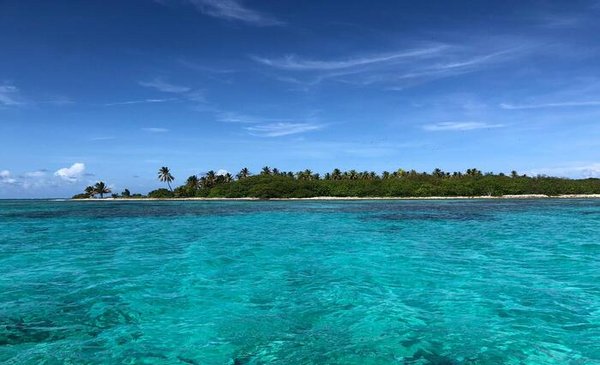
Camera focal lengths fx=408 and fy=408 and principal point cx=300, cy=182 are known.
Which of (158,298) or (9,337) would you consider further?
(158,298)

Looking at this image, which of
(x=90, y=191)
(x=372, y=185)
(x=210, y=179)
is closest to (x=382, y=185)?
(x=372, y=185)

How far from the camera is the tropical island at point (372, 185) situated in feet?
473

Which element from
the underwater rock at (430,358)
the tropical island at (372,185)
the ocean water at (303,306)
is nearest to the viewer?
the underwater rock at (430,358)

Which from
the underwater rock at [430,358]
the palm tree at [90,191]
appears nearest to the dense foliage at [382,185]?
the palm tree at [90,191]

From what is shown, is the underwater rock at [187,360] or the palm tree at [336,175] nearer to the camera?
the underwater rock at [187,360]

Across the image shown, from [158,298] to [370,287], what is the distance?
6.51m

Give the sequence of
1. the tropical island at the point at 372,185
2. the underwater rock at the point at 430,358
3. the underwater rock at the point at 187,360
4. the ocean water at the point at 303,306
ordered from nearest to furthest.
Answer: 1. the underwater rock at the point at 430,358
2. the underwater rock at the point at 187,360
3. the ocean water at the point at 303,306
4. the tropical island at the point at 372,185

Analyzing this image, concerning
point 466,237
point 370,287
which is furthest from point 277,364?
point 466,237

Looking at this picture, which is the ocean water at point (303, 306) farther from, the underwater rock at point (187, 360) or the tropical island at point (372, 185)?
the tropical island at point (372, 185)

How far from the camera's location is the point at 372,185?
14875cm

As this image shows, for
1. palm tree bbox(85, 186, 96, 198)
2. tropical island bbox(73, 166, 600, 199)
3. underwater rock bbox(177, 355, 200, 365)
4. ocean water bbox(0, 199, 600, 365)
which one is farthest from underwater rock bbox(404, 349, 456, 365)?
palm tree bbox(85, 186, 96, 198)

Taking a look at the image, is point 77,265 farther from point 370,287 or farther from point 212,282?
point 370,287

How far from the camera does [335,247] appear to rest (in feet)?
74.1

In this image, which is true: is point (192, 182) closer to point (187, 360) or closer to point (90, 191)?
point (90, 191)
